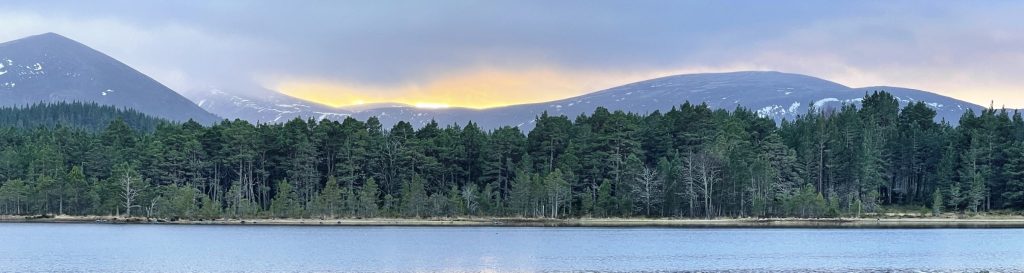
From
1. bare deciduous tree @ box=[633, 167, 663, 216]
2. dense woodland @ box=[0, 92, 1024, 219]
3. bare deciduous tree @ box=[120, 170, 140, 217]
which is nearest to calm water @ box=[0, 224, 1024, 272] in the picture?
bare deciduous tree @ box=[633, 167, 663, 216]

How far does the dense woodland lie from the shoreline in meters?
2.78

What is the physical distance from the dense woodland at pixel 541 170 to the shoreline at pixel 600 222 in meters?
2.78

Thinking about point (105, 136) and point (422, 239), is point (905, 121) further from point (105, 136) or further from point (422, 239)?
point (105, 136)

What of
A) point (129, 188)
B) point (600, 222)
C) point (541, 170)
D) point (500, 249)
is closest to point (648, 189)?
point (600, 222)

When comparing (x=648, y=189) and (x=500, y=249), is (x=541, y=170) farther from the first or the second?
(x=500, y=249)

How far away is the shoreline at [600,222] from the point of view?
113 m

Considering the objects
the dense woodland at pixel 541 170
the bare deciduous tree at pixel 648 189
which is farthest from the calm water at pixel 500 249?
the dense woodland at pixel 541 170

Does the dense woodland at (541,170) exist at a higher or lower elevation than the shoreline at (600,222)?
higher

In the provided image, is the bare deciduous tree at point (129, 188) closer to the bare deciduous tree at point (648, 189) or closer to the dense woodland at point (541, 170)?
the dense woodland at point (541, 170)

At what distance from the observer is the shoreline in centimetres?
11294

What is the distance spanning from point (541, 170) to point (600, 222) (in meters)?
18.6

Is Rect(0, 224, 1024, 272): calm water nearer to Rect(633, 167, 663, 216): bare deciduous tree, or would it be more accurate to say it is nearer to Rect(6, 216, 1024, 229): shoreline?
Rect(6, 216, 1024, 229): shoreline

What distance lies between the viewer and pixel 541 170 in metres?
134

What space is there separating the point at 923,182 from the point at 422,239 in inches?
3411
